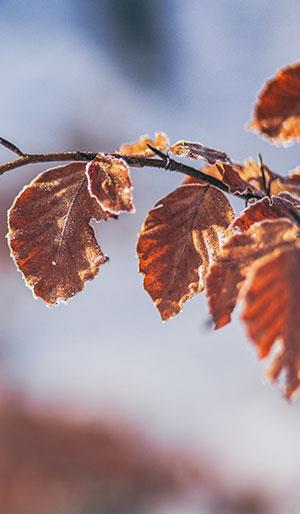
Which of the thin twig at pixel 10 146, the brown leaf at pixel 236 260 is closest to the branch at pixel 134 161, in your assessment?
the thin twig at pixel 10 146

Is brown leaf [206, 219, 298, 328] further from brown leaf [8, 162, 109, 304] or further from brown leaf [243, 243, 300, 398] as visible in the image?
brown leaf [8, 162, 109, 304]

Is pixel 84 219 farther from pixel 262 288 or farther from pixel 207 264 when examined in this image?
pixel 262 288

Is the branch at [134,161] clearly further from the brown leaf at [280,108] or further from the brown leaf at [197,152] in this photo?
the brown leaf at [280,108]

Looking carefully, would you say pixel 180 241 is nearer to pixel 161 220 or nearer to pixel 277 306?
pixel 161 220

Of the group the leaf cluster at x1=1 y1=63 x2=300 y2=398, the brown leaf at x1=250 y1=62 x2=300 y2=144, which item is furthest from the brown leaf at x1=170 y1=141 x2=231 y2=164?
the brown leaf at x1=250 y1=62 x2=300 y2=144

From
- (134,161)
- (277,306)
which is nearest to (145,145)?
(134,161)

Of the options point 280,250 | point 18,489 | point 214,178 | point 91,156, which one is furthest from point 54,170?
point 18,489

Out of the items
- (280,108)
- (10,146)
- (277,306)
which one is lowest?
(277,306)
